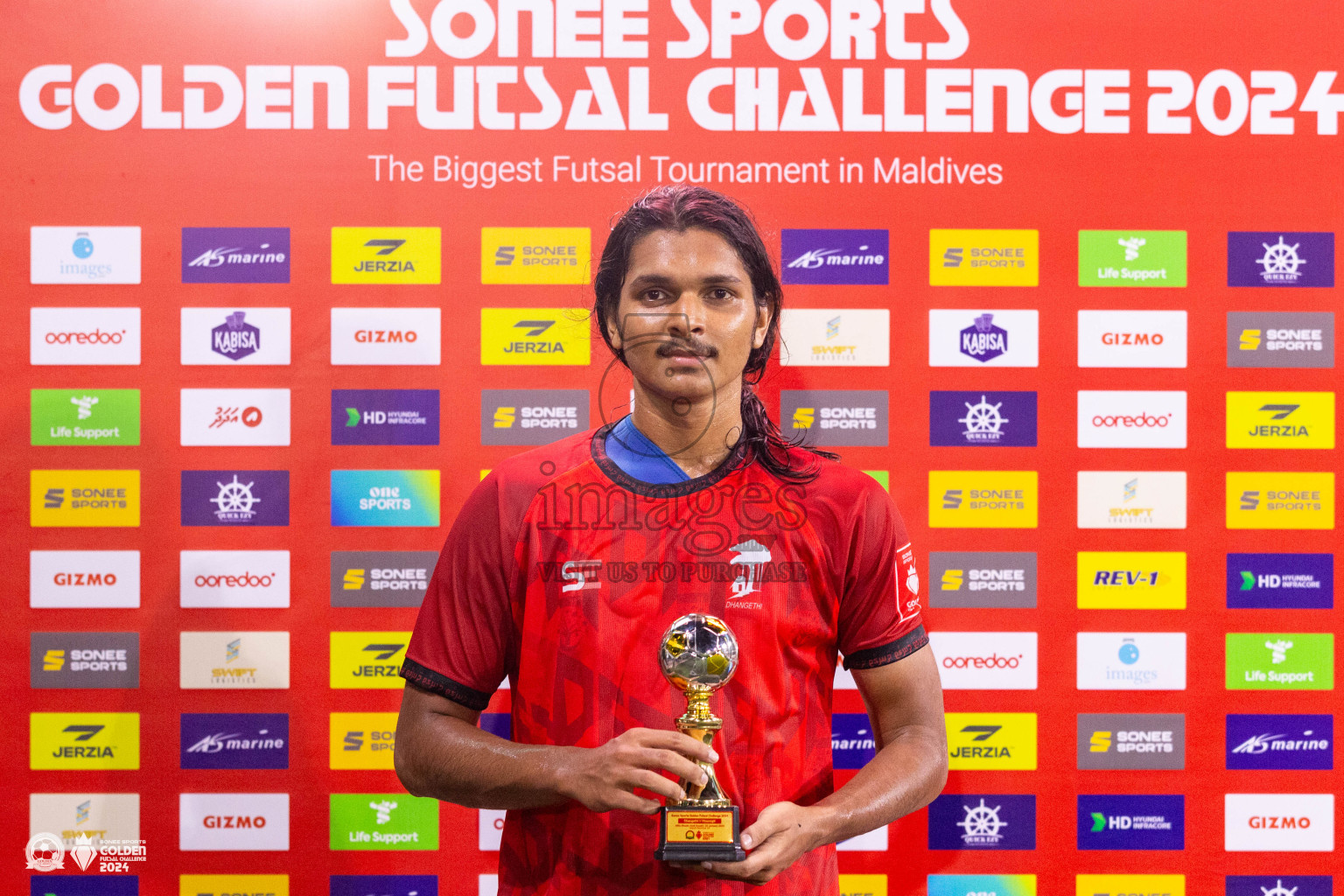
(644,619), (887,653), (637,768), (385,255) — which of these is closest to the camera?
(637,768)

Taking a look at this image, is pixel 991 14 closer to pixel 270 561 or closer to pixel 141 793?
pixel 270 561

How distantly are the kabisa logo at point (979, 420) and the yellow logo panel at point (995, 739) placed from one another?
672 millimetres

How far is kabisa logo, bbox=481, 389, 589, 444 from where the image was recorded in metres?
2.27

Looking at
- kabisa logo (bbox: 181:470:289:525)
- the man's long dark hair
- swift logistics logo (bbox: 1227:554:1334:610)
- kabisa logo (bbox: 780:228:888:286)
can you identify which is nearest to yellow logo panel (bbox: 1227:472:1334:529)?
swift logistics logo (bbox: 1227:554:1334:610)

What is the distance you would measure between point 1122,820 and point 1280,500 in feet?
2.88

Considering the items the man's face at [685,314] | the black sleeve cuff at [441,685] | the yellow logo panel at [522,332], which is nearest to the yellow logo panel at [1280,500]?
the man's face at [685,314]

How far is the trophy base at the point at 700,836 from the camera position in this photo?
142 cm

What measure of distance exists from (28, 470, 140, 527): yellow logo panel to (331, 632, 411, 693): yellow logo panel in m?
0.58

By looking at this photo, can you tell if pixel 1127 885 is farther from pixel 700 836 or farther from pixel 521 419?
pixel 521 419

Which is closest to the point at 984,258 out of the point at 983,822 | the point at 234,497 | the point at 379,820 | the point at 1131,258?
the point at 1131,258

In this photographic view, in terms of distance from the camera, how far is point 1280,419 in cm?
229

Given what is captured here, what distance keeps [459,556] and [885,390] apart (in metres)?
1.13

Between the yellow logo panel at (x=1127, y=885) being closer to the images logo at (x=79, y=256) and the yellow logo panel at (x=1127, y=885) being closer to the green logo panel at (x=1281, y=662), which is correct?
the green logo panel at (x=1281, y=662)

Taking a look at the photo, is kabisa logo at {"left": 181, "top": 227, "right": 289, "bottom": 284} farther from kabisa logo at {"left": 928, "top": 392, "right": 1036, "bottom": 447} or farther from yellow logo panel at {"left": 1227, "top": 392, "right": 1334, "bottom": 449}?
yellow logo panel at {"left": 1227, "top": 392, "right": 1334, "bottom": 449}
